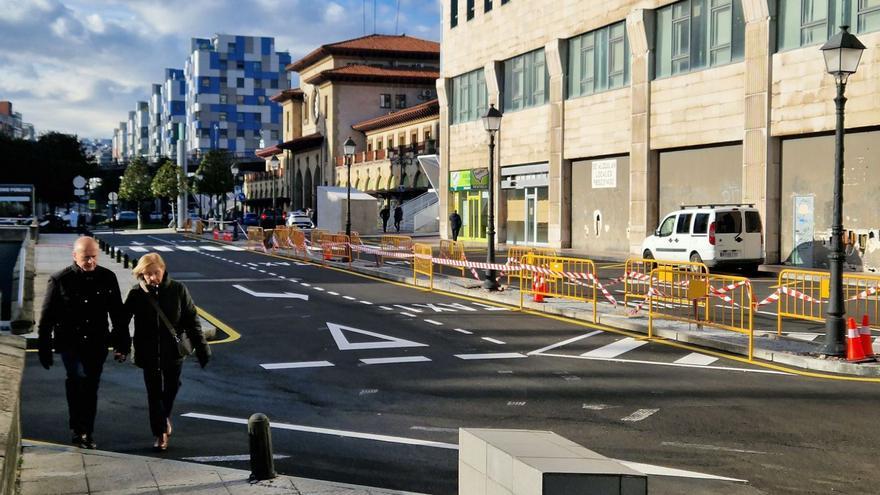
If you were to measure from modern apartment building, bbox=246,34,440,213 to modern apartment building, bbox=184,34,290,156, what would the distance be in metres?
86.8

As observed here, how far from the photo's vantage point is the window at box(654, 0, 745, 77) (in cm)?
3228

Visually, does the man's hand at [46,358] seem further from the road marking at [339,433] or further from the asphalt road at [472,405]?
the road marking at [339,433]

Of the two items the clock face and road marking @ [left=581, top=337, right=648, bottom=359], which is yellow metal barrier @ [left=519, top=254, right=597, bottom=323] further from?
the clock face

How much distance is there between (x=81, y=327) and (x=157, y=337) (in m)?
0.65

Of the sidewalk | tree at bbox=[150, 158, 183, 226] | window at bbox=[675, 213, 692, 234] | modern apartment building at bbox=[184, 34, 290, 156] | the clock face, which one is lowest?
the sidewalk

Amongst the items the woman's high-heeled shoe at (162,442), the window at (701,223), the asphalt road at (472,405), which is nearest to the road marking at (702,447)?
the asphalt road at (472,405)

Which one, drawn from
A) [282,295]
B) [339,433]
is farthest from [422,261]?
[339,433]

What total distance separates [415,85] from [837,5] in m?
71.0

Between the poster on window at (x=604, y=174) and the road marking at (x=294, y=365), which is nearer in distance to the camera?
the road marking at (x=294, y=365)

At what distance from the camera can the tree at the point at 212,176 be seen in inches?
3944

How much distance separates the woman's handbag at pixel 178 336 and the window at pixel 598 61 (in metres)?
32.3

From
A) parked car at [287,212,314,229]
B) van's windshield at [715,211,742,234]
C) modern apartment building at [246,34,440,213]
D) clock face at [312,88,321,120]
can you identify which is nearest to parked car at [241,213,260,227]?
modern apartment building at [246,34,440,213]

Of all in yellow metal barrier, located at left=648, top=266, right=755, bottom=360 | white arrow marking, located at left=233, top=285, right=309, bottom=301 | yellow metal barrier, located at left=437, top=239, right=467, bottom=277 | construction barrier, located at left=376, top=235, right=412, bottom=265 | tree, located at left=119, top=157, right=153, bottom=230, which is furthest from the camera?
tree, located at left=119, top=157, right=153, bottom=230

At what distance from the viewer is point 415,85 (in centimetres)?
9706
